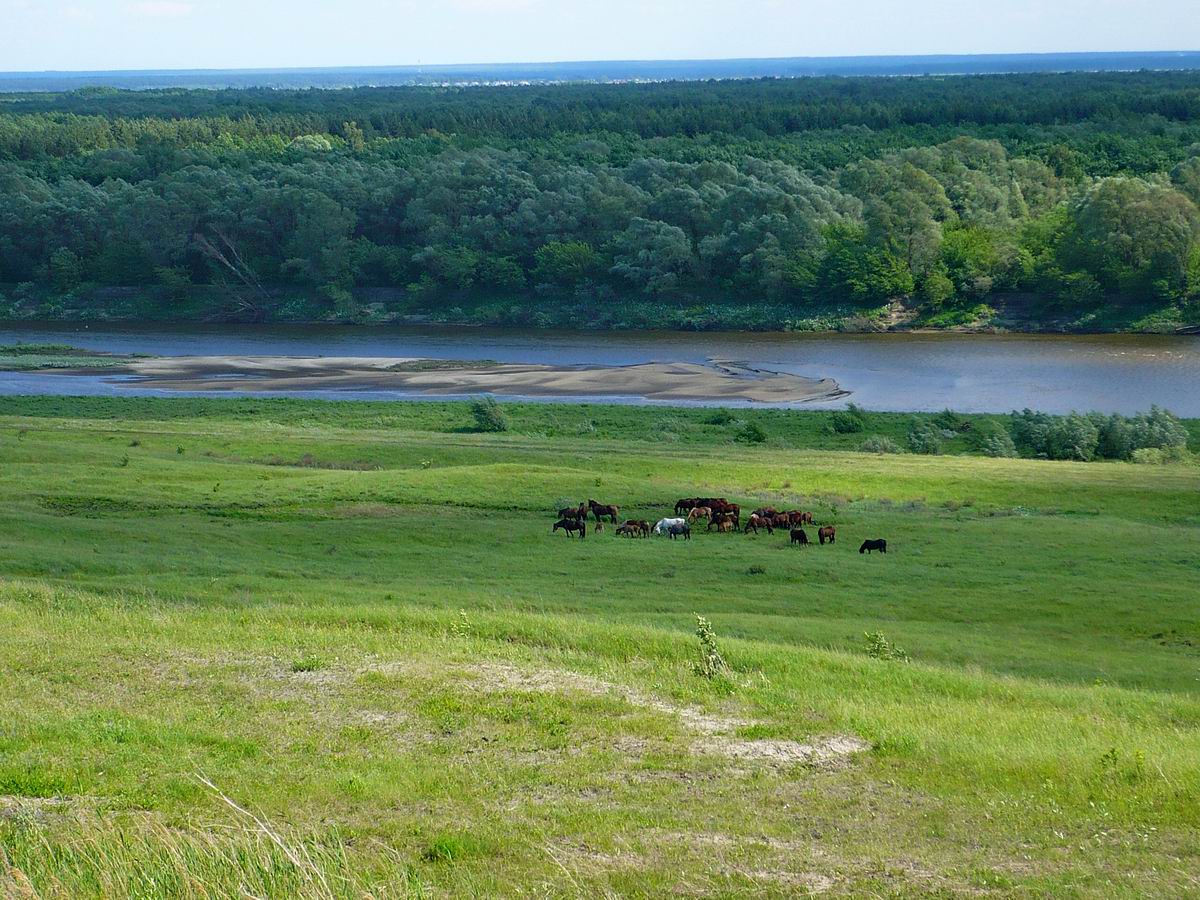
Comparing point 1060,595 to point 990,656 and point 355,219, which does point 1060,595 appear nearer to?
point 990,656

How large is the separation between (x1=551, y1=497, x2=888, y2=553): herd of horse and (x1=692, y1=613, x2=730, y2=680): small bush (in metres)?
12.8

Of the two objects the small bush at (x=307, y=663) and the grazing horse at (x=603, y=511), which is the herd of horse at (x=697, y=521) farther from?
the small bush at (x=307, y=663)

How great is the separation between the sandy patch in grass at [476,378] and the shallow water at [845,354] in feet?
6.42

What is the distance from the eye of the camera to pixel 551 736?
45.2ft

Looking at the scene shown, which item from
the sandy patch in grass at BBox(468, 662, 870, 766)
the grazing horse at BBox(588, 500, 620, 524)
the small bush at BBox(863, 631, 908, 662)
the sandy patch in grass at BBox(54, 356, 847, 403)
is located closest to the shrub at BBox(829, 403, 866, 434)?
the sandy patch in grass at BBox(54, 356, 847, 403)

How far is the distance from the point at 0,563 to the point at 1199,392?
5460 cm

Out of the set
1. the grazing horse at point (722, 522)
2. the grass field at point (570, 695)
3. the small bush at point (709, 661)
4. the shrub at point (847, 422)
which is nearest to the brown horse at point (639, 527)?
the grass field at point (570, 695)

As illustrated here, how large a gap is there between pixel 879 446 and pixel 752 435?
5.27 metres

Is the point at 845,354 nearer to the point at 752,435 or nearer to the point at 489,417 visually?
the point at 752,435

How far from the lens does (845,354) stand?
254 feet

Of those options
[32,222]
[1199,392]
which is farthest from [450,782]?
[32,222]

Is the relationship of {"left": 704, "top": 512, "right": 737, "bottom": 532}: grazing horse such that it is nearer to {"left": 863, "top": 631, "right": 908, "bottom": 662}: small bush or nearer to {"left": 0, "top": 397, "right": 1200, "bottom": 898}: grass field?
{"left": 0, "top": 397, "right": 1200, "bottom": 898}: grass field

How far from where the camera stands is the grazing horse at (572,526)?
30062 mm

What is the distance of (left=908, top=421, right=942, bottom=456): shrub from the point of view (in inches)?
1911
